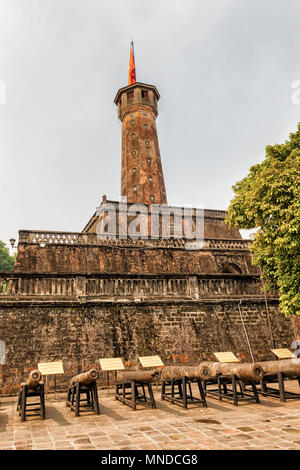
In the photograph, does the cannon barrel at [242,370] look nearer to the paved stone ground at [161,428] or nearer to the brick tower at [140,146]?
the paved stone ground at [161,428]

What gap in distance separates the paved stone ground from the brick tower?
788 inches

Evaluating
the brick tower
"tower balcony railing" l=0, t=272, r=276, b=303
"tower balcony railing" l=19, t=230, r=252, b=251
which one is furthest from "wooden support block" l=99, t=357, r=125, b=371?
the brick tower

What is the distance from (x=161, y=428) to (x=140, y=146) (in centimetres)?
2543

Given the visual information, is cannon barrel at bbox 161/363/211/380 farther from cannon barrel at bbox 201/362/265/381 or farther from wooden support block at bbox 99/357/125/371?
wooden support block at bbox 99/357/125/371

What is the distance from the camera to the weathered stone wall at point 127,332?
396 inches

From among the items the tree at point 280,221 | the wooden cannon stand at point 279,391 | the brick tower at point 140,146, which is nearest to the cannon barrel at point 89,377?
the wooden cannon stand at point 279,391

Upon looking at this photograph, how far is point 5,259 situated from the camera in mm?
39531

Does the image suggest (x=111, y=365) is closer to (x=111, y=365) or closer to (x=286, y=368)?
(x=111, y=365)

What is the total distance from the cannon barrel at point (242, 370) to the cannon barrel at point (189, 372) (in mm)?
714

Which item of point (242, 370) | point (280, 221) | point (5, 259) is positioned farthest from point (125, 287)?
point (5, 259)

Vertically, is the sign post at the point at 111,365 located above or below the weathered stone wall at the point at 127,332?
below

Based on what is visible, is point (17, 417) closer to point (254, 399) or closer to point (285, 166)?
point (254, 399)

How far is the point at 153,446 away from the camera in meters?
4.59
